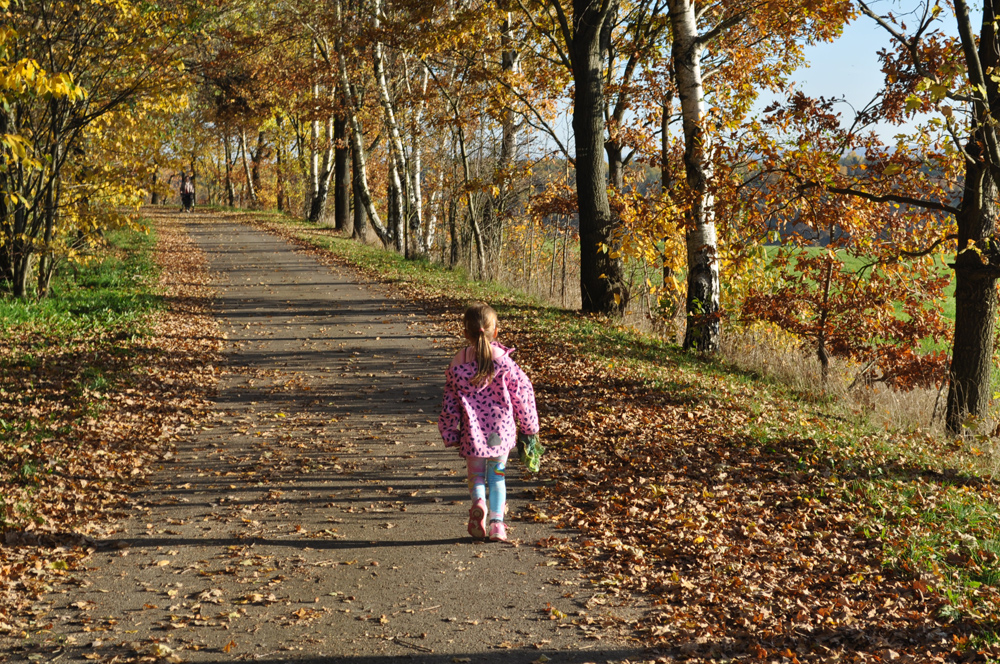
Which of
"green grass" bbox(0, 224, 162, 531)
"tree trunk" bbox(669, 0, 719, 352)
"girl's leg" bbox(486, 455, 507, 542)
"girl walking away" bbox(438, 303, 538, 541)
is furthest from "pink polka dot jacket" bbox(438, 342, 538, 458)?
"tree trunk" bbox(669, 0, 719, 352)

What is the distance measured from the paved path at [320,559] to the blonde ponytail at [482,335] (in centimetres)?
122

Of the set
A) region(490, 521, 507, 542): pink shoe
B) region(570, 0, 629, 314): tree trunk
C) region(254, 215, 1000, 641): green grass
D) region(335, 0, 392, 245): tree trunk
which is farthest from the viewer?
region(335, 0, 392, 245): tree trunk

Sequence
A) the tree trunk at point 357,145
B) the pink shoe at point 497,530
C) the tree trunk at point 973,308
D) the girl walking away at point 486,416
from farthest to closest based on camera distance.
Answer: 1. the tree trunk at point 357,145
2. the tree trunk at point 973,308
3. the pink shoe at point 497,530
4. the girl walking away at point 486,416

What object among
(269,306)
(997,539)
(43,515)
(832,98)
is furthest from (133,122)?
(997,539)

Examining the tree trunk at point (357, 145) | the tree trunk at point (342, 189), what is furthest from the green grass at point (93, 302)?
the tree trunk at point (342, 189)

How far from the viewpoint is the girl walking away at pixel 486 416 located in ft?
18.0

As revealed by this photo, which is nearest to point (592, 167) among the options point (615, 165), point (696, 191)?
point (615, 165)

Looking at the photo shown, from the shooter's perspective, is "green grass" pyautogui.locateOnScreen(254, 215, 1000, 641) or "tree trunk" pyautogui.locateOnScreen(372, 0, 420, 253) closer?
"green grass" pyautogui.locateOnScreen(254, 215, 1000, 641)

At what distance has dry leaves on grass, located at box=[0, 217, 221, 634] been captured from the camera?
5.34 metres

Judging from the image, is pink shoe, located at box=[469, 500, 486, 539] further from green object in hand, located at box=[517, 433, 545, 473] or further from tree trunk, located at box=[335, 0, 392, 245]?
tree trunk, located at box=[335, 0, 392, 245]

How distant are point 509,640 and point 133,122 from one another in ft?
48.2

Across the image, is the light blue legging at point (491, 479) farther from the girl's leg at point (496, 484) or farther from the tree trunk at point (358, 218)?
the tree trunk at point (358, 218)

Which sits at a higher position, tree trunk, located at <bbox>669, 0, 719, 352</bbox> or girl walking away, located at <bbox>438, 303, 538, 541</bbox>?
tree trunk, located at <bbox>669, 0, 719, 352</bbox>

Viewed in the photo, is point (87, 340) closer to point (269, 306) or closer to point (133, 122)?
point (269, 306)
